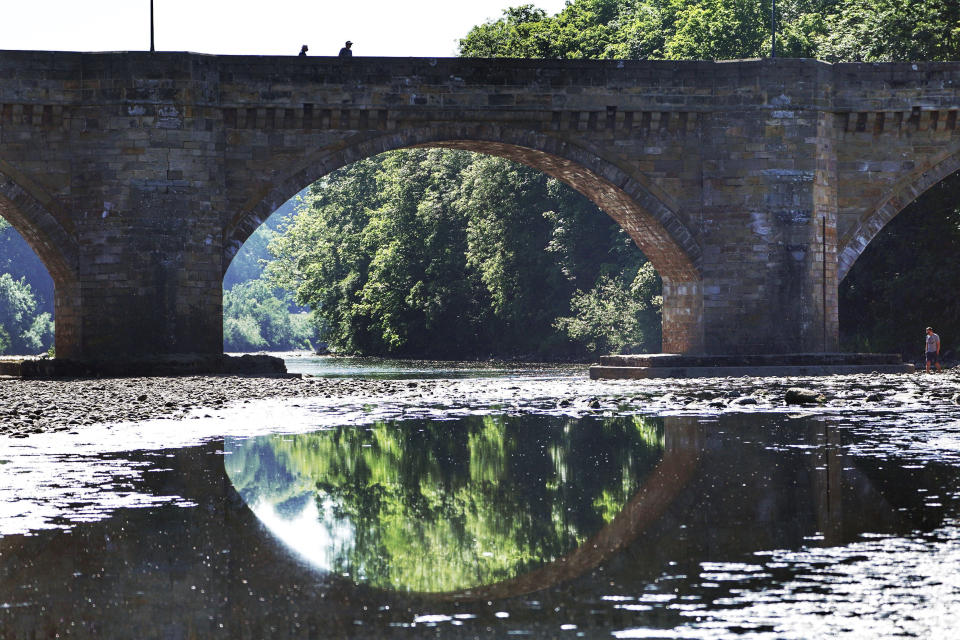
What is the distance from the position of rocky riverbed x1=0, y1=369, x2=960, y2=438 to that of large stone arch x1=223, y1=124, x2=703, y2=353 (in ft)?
10.4

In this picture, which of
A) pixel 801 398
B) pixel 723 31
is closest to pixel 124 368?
pixel 801 398

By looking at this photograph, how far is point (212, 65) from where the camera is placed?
22.4 meters

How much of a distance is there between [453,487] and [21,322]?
3117 inches

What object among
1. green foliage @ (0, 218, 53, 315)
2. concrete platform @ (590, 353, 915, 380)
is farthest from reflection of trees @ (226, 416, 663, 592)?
green foliage @ (0, 218, 53, 315)

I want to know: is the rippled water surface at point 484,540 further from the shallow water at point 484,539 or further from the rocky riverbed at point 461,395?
the rocky riverbed at point 461,395

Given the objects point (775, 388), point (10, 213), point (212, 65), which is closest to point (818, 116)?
point (775, 388)

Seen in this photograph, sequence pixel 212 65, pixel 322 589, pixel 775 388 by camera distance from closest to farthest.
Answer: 1. pixel 322 589
2. pixel 775 388
3. pixel 212 65

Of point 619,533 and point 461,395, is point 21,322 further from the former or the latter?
point 619,533

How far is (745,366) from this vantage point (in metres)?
23.5

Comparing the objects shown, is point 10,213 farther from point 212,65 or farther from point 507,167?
point 507,167

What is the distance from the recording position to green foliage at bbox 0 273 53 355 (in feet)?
266

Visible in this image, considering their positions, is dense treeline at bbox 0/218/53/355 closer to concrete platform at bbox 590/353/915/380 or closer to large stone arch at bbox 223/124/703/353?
large stone arch at bbox 223/124/703/353

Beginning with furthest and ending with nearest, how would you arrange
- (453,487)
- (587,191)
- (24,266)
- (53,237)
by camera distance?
(24,266), (587,191), (53,237), (453,487)

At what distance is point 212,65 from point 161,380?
5.53 m
